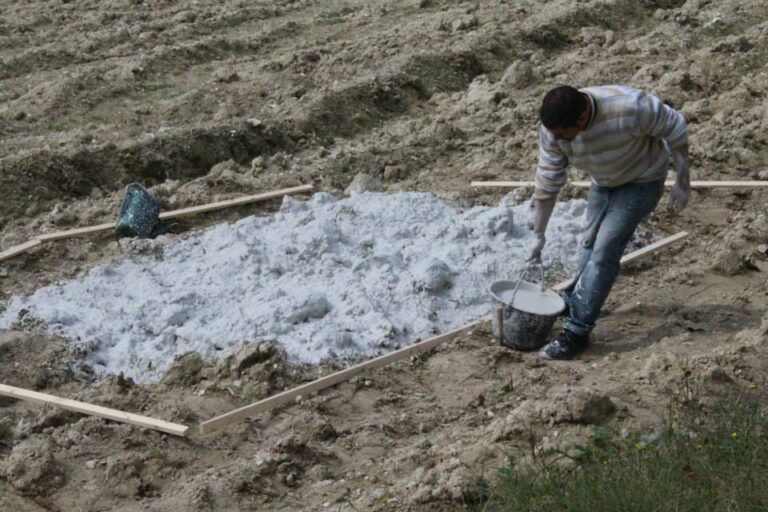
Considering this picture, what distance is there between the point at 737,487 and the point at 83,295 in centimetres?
422

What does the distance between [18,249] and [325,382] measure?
2.72 meters

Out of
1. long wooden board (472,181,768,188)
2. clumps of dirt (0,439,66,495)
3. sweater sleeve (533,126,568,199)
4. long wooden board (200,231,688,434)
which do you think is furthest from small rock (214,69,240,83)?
clumps of dirt (0,439,66,495)

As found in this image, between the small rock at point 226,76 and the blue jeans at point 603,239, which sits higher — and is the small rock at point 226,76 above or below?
below

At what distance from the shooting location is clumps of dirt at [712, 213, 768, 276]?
274 inches

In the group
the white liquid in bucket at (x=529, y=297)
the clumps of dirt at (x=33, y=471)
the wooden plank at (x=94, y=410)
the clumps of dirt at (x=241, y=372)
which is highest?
the clumps of dirt at (x=33, y=471)

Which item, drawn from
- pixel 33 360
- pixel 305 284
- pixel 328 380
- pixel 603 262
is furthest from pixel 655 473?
pixel 33 360

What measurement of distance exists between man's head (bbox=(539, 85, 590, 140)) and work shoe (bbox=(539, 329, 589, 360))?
4.50 ft

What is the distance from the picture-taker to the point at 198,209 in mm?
7621

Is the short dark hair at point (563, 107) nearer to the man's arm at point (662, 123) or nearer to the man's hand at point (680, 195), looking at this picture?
the man's arm at point (662, 123)

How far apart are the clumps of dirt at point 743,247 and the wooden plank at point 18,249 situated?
4.75 m

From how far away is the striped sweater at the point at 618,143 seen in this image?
5.17m

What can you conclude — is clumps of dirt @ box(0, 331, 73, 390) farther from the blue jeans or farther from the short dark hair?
the short dark hair

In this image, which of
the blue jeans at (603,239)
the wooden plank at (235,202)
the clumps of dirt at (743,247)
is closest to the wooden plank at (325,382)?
the blue jeans at (603,239)

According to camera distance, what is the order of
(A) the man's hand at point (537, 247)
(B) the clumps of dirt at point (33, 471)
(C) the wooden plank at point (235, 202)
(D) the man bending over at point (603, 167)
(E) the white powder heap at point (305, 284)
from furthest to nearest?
(C) the wooden plank at point (235, 202) → (E) the white powder heap at point (305, 284) → (A) the man's hand at point (537, 247) → (D) the man bending over at point (603, 167) → (B) the clumps of dirt at point (33, 471)
